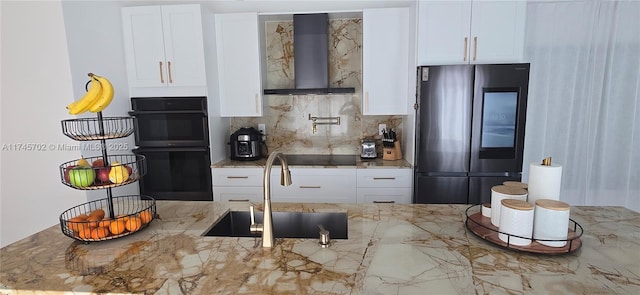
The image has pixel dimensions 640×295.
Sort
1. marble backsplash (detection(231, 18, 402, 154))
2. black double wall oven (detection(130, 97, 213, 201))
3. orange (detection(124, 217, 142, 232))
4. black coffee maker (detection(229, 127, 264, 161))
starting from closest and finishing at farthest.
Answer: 1. orange (detection(124, 217, 142, 232))
2. black double wall oven (detection(130, 97, 213, 201))
3. black coffee maker (detection(229, 127, 264, 161))
4. marble backsplash (detection(231, 18, 402, 154))

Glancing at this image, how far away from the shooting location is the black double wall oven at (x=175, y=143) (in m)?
2.93

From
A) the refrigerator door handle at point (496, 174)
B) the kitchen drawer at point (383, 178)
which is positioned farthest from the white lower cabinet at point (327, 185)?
the refrigerator door handle at point (496, 174)

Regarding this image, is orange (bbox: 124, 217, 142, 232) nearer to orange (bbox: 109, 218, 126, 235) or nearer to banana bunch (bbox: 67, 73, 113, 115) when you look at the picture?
orange (bbox: 109, 218, 126, 235)

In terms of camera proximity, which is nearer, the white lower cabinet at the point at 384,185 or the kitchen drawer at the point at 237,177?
the white lower cabinet at the point at 384,185

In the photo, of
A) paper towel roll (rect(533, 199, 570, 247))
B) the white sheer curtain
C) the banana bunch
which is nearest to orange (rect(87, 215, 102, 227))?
the banana bunch

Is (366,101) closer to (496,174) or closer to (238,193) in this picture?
(496,174)

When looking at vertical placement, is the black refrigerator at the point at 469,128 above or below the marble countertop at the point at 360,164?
above

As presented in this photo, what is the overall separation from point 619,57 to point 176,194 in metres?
4.03

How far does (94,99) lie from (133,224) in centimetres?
52

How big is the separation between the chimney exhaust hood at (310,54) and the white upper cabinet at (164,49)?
679mm

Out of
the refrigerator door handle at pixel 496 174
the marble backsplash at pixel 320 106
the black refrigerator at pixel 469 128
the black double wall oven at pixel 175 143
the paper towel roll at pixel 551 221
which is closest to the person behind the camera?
the paper towel roll at pixel 551 221

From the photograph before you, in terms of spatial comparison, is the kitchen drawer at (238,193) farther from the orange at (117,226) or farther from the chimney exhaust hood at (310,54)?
the orange at (117,226)

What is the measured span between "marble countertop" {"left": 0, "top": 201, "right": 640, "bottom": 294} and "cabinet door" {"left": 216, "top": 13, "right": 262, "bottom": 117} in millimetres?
1805

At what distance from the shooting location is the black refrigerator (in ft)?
8.19
